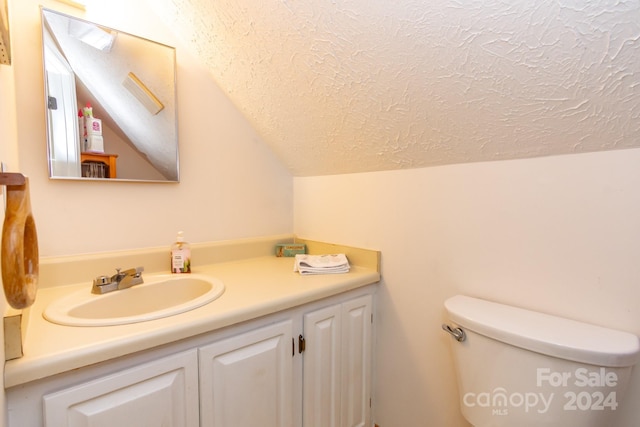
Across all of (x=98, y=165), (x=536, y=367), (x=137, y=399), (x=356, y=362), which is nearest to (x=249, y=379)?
Result: (x=137, y=399)

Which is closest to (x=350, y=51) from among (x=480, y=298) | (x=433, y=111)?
(x=433, y=111)

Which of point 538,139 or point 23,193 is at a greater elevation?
point 538,139

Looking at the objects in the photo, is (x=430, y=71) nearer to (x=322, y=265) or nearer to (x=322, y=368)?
(x=322, y=265)

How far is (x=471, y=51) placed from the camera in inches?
29.6

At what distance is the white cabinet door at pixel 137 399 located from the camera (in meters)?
0.65

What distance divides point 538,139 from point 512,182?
0.15m

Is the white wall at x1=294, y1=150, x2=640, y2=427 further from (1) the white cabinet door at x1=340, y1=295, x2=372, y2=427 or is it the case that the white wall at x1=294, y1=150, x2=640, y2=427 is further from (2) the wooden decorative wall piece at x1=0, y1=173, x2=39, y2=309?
(2) the wooden decorative wall piece at x1=0, y1=173, x2=39, y2=309

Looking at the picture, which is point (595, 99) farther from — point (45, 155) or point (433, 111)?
point (45, 155)

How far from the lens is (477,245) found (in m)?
1.04

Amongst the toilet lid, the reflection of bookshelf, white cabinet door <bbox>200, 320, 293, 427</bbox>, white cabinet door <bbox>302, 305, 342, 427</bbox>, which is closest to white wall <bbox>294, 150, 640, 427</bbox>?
the toilet lid

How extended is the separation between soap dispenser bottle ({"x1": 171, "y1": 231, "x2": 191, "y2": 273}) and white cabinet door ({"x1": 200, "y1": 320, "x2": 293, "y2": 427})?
1.64ft

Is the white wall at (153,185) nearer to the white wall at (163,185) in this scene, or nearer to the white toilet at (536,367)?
the white wall at (163,185)

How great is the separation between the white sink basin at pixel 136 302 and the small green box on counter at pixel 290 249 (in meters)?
0.50

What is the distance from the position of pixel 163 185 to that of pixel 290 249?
0.69 metres
